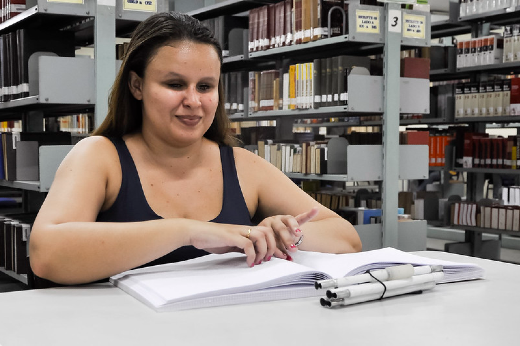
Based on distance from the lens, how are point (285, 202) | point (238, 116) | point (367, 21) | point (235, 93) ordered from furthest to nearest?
point (235, 93) → point (238, 116) → point (367, 21) → point (285, 202)

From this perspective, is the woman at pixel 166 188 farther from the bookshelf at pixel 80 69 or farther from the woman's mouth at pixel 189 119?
the bookshelf at pixel 80 69

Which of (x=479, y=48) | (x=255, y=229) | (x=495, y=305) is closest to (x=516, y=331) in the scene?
(x=495, y=305)

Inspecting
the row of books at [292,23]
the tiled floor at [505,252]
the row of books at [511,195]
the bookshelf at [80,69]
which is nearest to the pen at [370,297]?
the bookshelf at [80,69]

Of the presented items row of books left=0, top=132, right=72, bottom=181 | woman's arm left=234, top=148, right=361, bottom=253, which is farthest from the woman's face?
row of books left=0, top=132, right=72, bottom=181

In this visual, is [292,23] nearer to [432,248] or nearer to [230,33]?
[230,33]

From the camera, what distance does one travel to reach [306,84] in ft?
14.2

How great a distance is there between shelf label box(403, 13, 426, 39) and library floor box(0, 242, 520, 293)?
2.54 metres

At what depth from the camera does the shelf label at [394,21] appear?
12.6 feet

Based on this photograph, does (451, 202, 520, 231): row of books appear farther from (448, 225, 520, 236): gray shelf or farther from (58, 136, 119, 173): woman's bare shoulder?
(58, 136, 119, 173): woman's bare shoulder

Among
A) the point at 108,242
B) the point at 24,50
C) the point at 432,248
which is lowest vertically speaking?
the point at 432,248

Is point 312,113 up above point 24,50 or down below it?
below

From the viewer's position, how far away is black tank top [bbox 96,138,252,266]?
1.47 metres

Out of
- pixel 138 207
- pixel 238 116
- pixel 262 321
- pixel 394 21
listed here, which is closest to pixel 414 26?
pixel 394 21

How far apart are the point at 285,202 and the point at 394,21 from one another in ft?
8.15
